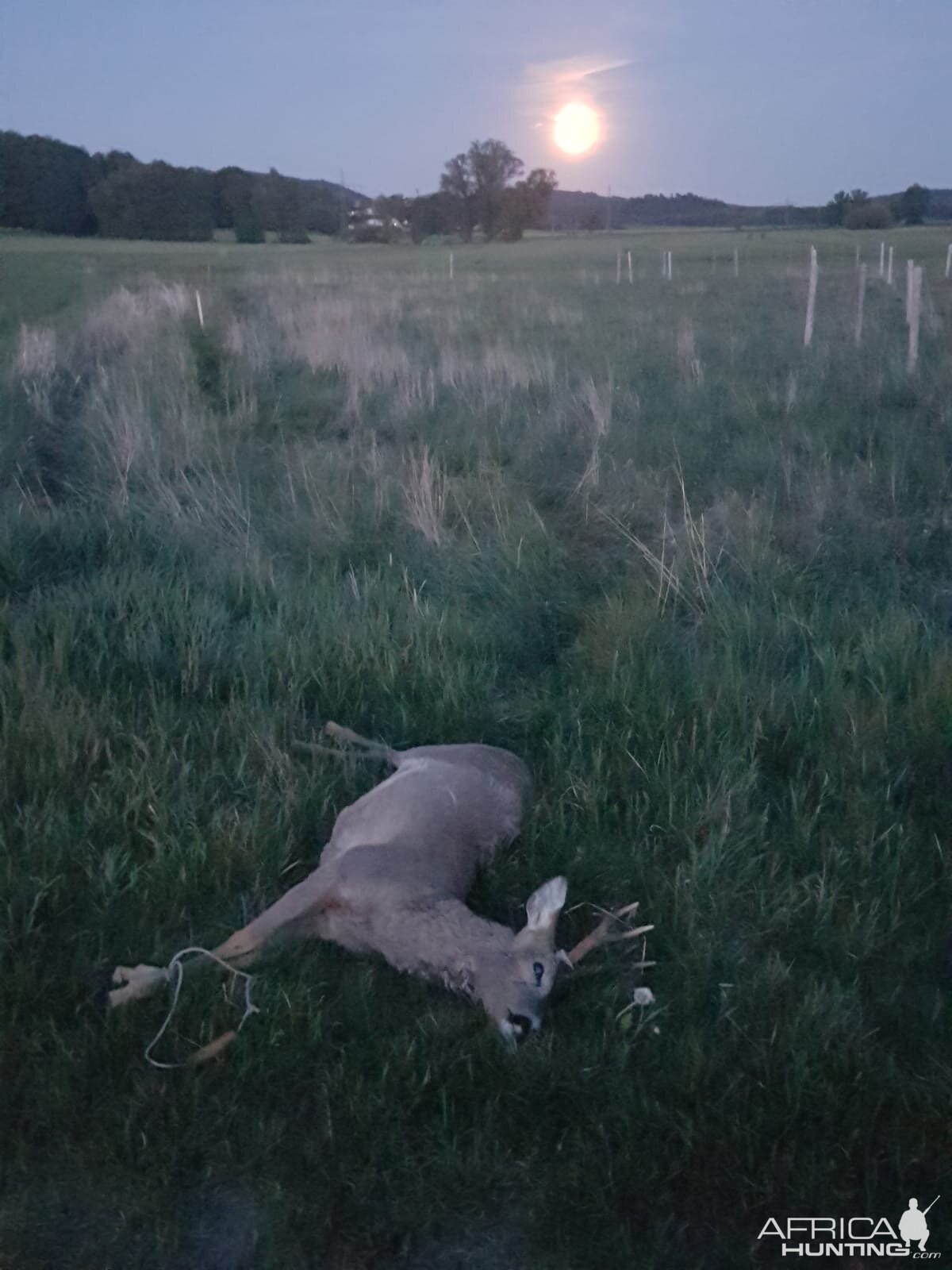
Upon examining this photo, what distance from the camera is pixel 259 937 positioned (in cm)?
305

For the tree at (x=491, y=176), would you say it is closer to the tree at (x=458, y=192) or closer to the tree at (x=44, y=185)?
the tree at (x=458, y=192)

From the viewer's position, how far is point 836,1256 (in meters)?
2.43

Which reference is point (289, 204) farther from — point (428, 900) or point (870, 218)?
point (428, 900)

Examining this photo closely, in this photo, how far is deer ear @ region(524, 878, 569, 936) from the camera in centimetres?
273

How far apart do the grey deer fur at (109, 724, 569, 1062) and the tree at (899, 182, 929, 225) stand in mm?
80900

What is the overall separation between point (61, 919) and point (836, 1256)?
7.40 feet

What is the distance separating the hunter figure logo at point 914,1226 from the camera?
8.00ft

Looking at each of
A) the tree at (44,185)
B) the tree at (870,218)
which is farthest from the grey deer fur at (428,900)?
the tree at (870,218)

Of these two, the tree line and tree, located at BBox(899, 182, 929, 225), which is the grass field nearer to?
the tree line

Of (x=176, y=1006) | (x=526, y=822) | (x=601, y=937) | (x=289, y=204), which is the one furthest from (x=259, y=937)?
(x=289, y=204)

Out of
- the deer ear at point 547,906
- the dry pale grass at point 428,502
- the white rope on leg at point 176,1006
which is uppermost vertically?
the dry pale grass at point 428,502
